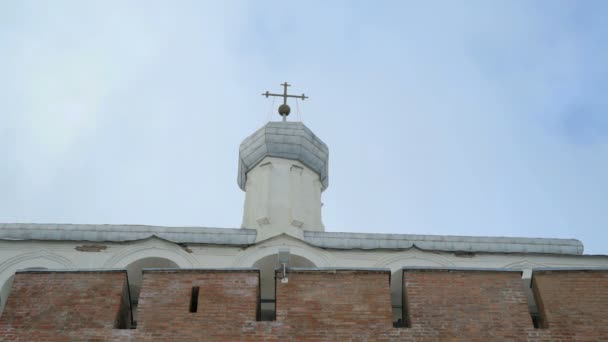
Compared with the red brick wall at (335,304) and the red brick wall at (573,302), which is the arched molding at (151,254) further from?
the red brick wall at (573,302)

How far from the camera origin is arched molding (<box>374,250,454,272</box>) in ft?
49.2

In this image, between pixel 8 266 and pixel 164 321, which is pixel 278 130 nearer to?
pixel 8 266

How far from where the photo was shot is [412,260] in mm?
15094

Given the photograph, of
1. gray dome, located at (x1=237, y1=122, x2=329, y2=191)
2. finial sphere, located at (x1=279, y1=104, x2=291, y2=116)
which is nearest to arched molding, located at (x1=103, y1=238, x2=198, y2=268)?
gray dome, located at (x1=237, y1=122, x2=329, y2=191)

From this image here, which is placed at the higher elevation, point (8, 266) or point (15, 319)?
point (8, 266)

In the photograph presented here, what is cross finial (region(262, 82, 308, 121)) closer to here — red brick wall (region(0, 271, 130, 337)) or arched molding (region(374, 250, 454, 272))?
arched molding (region(374, 250, 454, 272))

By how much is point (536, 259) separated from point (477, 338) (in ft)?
19.2

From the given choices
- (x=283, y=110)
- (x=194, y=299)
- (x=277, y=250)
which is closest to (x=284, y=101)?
(x=283, y=110)

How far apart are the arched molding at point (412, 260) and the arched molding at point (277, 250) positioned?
0.76 metres

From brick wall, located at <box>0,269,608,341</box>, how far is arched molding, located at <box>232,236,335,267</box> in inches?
182

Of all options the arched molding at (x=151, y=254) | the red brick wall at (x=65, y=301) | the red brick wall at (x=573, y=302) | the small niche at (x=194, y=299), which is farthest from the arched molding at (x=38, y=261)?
the red brick wall at (x=573, y=302)

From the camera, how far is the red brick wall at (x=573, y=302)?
32.2 feet

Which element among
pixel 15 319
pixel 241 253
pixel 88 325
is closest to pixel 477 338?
pixel 88 325

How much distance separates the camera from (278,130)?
18734 millimetres
